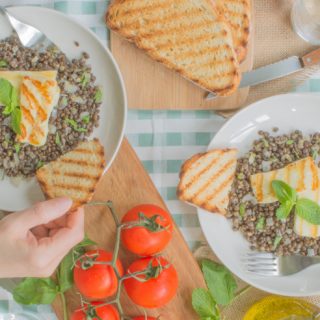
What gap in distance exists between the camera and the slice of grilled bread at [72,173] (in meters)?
1.58

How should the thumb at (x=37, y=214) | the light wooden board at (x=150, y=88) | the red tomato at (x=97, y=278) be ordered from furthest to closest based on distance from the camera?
the light wooden board at (x=150, y=88), the red tomato at (x=97, y=278), the thumb at (x=37, y=214)

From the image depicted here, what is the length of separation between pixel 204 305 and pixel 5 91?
754 millimetres

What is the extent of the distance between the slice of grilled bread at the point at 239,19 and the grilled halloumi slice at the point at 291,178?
0.31 m

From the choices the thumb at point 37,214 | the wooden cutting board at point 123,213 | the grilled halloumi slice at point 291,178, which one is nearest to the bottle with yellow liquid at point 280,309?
the wooden cutting board at point 123,213

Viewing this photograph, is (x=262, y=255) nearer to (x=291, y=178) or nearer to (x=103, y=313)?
(x=291, y=178)

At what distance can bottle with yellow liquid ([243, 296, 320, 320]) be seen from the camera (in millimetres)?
1670

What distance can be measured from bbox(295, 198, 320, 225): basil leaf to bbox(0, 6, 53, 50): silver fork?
0.78 meters

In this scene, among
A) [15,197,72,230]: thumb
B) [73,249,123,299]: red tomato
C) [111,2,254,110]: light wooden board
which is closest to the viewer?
[15,197,72,230]: thumb

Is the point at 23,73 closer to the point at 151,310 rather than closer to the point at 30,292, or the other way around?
the point at 30,292

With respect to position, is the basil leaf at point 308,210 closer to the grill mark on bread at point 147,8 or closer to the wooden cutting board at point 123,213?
the wooden cutting board at point 123,213

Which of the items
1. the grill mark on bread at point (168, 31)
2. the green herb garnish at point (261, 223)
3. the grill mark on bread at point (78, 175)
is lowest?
the green herb garnish at point (261, 223)

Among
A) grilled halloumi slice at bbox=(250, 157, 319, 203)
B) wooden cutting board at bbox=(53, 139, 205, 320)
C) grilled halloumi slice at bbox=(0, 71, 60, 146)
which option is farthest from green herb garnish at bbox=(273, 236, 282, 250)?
grilled halloumi slice at bbox=(0, 71, 60, 146)

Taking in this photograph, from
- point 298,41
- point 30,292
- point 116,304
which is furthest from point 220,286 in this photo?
point 298,41

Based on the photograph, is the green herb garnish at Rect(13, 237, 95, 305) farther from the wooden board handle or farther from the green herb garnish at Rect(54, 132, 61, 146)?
the wooden board handle
